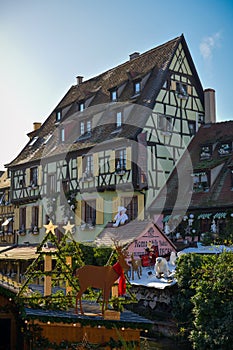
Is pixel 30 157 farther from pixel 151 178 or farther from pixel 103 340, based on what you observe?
pixel 103 340

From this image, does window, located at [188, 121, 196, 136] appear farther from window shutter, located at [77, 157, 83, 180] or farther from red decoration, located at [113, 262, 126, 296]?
red decoration, located at [113, 262, 126, 296]

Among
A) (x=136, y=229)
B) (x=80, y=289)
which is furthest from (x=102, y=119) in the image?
(x=80, y=289)

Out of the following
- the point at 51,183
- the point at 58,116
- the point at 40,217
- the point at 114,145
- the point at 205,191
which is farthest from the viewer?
the point at 58,116

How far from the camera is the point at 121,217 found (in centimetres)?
2502

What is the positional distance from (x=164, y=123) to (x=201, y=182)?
12.0 ft

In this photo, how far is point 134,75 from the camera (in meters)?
28.1

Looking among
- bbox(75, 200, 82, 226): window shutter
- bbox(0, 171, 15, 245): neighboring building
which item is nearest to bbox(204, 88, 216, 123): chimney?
bbox(75, 200, 82, 226): window shutter

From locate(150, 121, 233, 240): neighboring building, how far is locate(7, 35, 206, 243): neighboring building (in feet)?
2.53

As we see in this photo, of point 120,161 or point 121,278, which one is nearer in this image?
point 121,278

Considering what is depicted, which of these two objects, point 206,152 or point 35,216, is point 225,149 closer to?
point 206,152

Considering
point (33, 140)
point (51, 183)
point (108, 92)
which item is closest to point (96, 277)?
point (51, 183)

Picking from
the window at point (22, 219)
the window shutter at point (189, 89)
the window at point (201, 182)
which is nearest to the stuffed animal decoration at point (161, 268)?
the window at point (201, 182)

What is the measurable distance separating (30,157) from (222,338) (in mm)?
Answer: 20280

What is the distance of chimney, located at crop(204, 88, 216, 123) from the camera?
28.0 m
